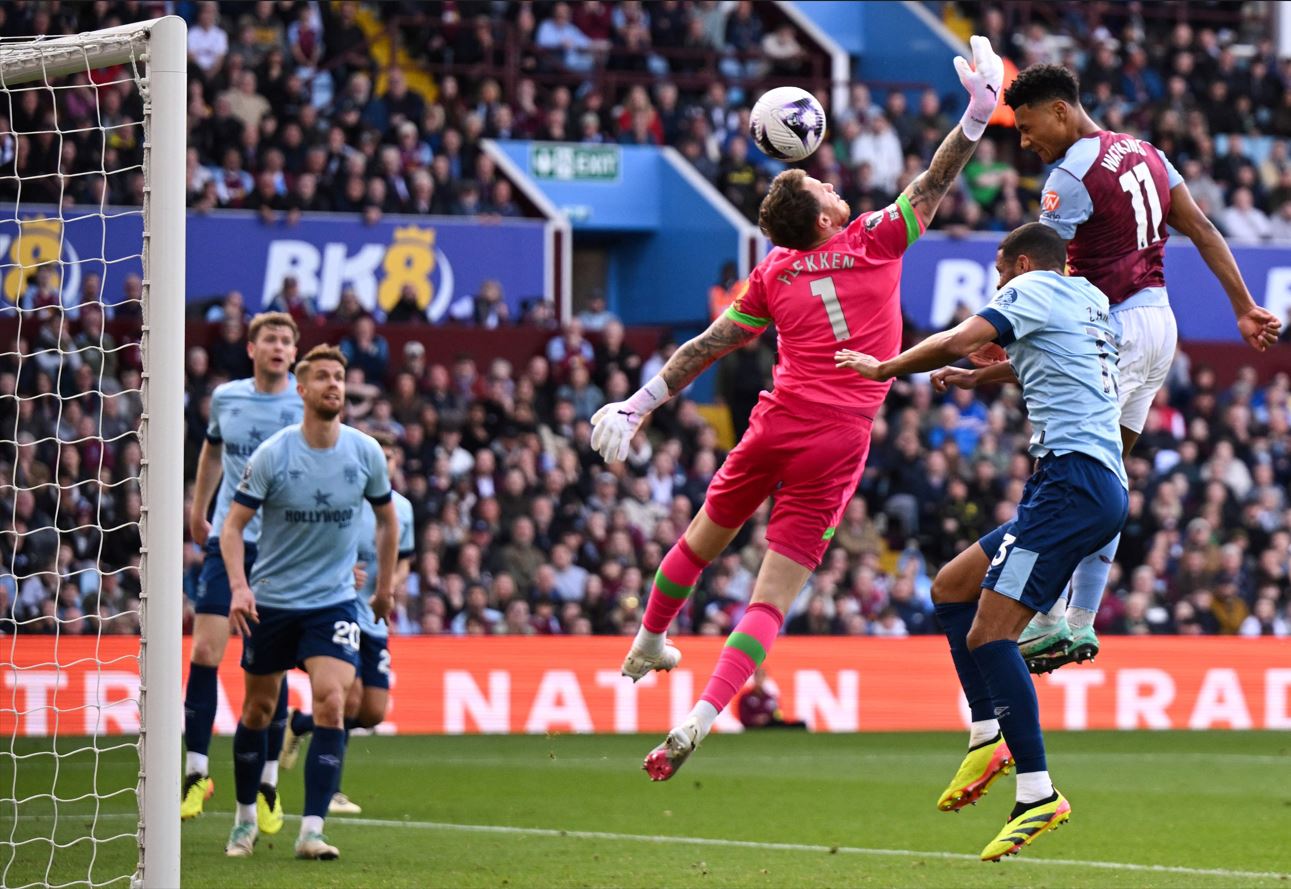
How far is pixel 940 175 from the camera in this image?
7816 millimetres

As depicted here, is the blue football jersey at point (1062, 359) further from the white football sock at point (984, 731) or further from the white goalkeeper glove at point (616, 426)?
the white goalkeeper glove at point (616, 426)

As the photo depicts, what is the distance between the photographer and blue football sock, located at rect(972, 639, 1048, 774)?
23.7 feet

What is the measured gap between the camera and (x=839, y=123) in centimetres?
2361

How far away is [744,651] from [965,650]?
899 millimetres

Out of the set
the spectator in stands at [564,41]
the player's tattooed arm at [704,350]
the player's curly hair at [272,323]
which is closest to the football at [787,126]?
the player's tattooed arm at [704,350]

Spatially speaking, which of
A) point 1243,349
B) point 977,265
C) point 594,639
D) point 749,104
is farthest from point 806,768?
point 749,104

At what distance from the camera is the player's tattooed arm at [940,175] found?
25.5ft

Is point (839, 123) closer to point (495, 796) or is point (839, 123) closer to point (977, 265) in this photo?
point (977, 265)

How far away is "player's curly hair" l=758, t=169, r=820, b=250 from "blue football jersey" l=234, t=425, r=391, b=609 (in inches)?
111

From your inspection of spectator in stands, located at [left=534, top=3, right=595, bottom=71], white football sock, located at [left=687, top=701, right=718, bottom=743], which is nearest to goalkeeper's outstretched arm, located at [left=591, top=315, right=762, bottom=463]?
white football sock, located at [left=687, top=701, right=718, bottom=743]

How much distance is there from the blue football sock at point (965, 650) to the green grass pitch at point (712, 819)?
158 centimetres

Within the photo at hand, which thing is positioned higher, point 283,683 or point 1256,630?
point 283,683

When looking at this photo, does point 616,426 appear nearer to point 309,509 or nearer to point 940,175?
point 940,175

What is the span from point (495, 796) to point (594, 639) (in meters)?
4.34
